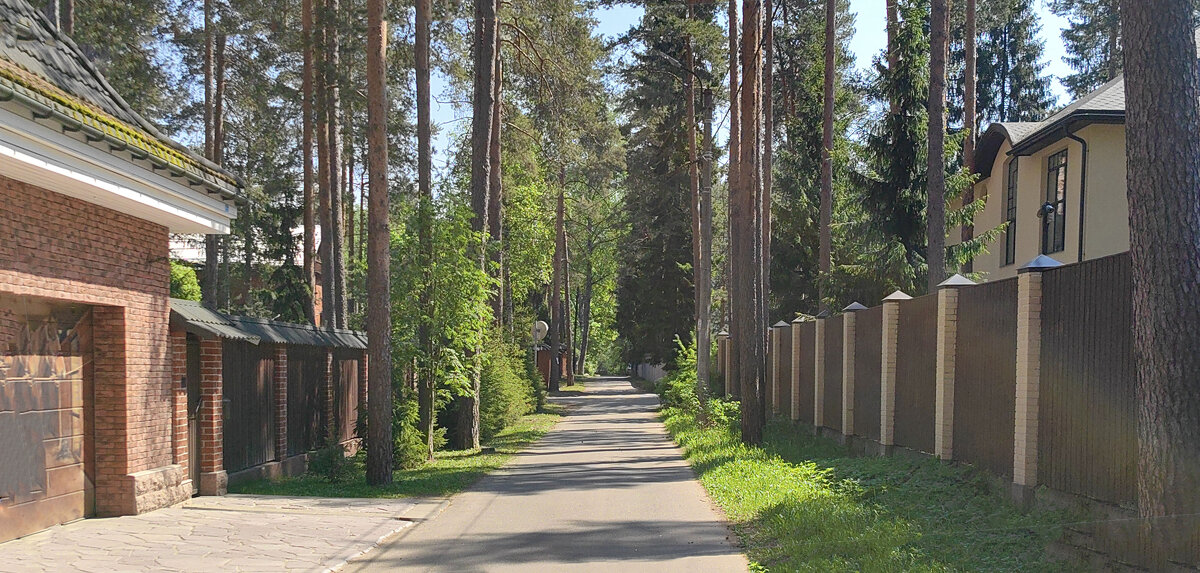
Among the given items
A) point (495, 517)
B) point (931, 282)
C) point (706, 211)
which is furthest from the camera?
point (706, 211)

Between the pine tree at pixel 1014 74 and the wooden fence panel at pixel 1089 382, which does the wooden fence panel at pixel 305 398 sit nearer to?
the wooden fence panel at pixel 1089 382

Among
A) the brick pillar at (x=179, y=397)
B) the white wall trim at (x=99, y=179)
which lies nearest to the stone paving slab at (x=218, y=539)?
the brick pillar at (x=179, y=397)

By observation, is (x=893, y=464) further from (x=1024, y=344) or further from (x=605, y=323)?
(x=605, y=323)

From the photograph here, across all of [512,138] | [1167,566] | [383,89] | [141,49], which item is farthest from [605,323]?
[1167,566]

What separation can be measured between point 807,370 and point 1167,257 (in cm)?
→ 1511

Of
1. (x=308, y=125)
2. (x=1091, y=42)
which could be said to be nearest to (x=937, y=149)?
(x=308, y=125)

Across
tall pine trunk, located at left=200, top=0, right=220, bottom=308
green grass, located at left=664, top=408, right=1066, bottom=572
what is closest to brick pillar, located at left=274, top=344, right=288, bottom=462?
green grass, located at left=664, top=408, right=1066, bottom=572

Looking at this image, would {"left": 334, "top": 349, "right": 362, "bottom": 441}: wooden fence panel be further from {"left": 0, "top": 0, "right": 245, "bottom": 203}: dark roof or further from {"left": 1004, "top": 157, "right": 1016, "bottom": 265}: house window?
{"left": 1004, "top": 157, "right": 1016, "bottom": 265}: house window

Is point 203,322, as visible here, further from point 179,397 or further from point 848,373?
point 848,373

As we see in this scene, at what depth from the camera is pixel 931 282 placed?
17.5 meters

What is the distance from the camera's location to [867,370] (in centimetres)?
1619

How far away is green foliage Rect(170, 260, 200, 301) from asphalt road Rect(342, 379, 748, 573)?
26.1 meters

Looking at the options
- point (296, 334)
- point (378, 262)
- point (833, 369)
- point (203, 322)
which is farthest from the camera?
point (833, 369)

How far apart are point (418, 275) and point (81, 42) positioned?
8815 mm
